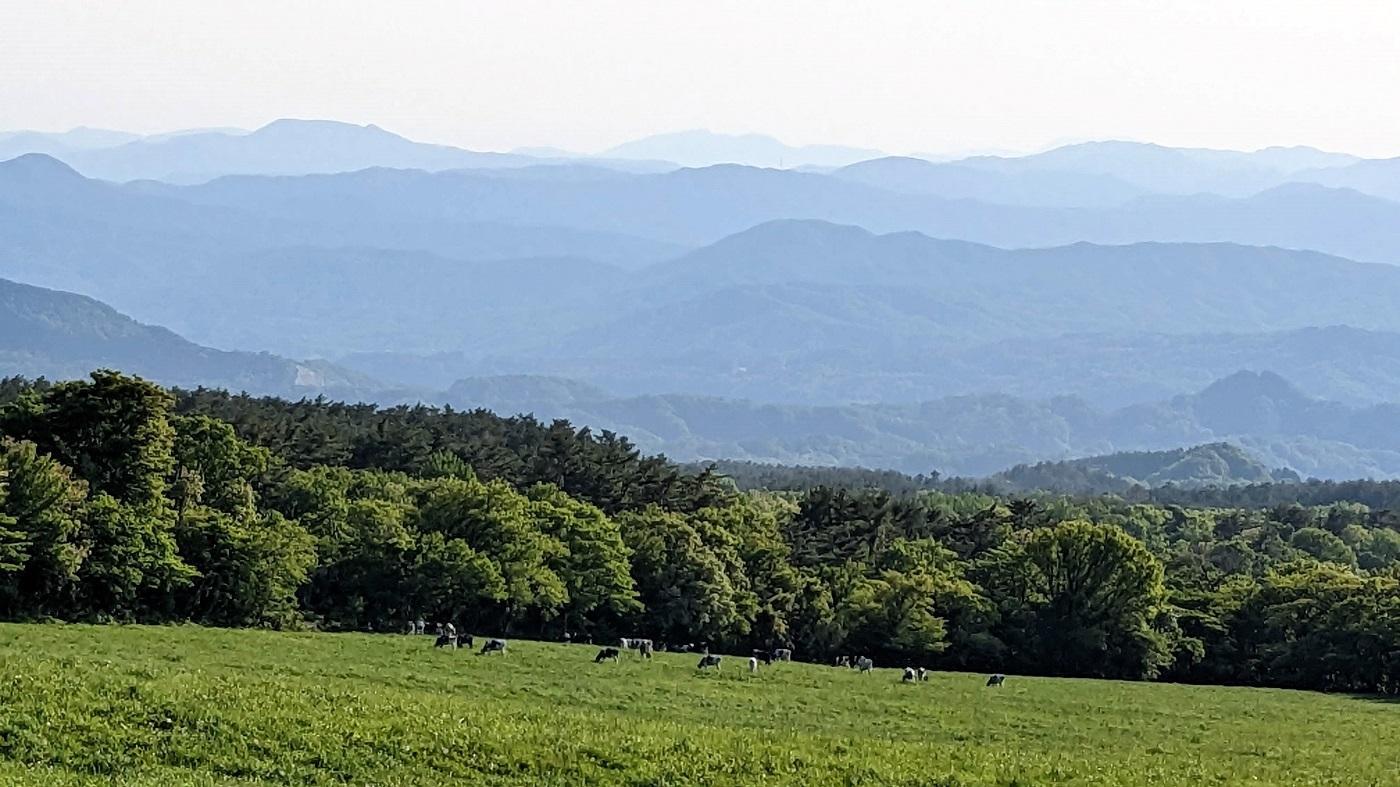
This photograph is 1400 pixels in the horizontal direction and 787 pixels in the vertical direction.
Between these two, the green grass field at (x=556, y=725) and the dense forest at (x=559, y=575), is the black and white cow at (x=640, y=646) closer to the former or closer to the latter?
the green grass field at (x=556, y=725)

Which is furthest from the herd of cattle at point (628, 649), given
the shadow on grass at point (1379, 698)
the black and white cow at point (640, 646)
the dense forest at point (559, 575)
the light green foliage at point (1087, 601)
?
the shadow on grass at point (1379, 698)

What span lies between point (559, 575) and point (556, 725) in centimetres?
4035

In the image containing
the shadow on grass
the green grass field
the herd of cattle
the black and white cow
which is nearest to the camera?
the green grass field

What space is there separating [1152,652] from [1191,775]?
1548 inches

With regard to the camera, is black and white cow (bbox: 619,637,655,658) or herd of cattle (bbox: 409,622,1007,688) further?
black and white cow (bbox: 619,637,655,658)

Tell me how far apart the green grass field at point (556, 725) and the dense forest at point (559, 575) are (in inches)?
249

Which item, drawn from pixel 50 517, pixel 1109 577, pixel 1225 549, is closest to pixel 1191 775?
pixel 50 517

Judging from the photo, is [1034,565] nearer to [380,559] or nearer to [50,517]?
[380,559]

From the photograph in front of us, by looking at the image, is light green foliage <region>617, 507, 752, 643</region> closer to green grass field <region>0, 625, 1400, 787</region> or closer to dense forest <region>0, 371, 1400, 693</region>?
dense forest <region>0, 371, 1400, 693</region>

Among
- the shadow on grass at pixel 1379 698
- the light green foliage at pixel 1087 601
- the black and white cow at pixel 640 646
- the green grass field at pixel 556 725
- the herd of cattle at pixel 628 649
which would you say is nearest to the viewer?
the green grass field at pixel 556 725

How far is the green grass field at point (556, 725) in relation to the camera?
23312 mm

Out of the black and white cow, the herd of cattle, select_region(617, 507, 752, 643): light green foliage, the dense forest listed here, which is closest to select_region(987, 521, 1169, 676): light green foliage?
the dense forest

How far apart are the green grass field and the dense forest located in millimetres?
6326

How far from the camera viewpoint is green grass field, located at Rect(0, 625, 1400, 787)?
918 inches
